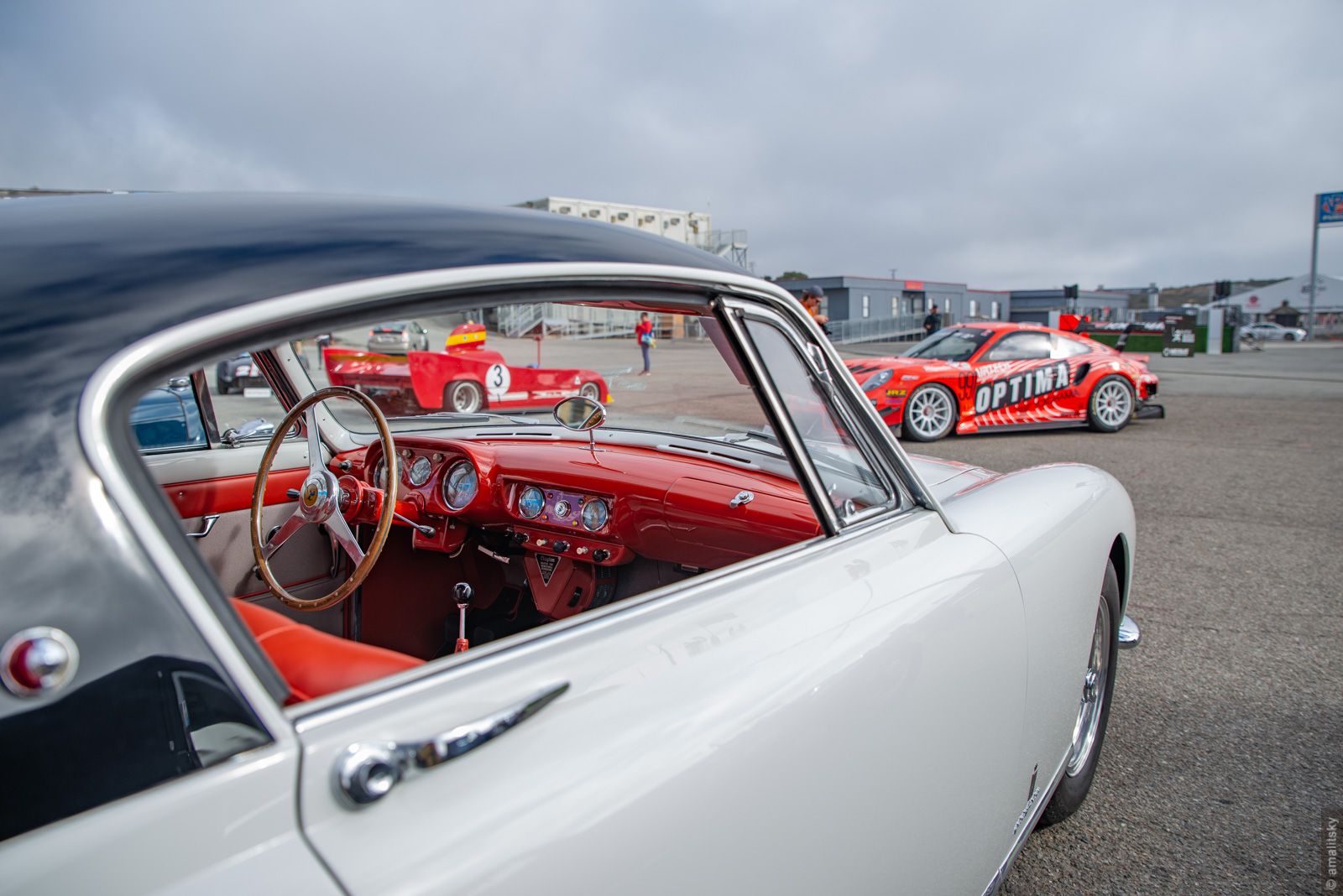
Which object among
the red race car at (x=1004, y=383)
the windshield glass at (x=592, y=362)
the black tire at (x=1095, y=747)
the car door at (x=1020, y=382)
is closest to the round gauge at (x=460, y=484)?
the windshield glass at (x=592, y=362)

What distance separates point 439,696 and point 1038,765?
1.47m

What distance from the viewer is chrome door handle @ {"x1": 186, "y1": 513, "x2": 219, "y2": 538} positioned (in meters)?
2.26

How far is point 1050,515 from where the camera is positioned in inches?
77.6

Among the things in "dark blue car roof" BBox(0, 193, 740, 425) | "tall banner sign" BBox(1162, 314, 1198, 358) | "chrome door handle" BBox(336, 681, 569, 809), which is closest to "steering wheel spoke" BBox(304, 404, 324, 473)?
"dark blue car roof" BBox(0, 193, 740, 425)

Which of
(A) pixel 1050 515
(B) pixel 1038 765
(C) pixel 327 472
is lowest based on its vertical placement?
(B) pixel 1038 765

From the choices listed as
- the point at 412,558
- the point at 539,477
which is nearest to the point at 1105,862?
the point at 539,477

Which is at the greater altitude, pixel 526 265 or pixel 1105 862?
pixel 526 265

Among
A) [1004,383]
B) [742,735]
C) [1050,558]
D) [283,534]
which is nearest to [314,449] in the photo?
[283,534]

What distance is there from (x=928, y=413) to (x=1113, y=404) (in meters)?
2.49

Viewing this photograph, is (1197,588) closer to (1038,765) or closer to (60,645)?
(1038,765)

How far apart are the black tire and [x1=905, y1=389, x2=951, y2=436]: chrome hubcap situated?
7.14m

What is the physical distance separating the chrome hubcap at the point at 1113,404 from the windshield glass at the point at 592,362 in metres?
8.65

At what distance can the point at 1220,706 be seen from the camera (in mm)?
2996

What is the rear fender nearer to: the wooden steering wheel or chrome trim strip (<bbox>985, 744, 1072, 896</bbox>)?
chrome trim strip (<bbox>985, 744, 1072, 896</bbox>)
